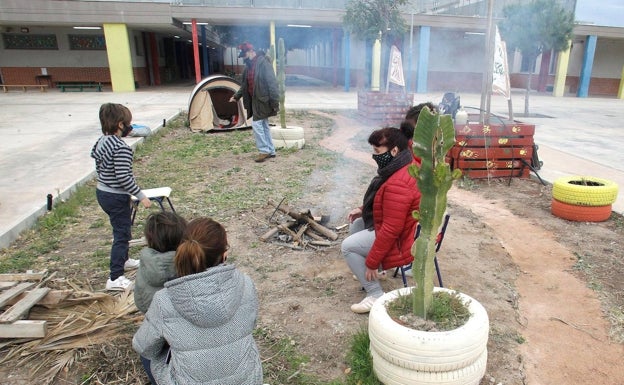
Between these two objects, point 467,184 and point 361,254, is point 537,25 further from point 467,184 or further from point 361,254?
point 361,254

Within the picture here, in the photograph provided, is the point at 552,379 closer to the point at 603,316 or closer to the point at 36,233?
the point at 603,316

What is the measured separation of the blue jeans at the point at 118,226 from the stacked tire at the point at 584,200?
4102 mm

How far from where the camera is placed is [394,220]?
8.21 ft

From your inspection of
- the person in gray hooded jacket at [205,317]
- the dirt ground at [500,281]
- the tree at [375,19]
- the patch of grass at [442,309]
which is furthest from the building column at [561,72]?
the person in gray hooded jacket at [205,317]

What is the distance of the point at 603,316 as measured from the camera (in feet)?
9.27

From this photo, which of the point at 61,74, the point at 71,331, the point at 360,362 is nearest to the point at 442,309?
the point at 360,362

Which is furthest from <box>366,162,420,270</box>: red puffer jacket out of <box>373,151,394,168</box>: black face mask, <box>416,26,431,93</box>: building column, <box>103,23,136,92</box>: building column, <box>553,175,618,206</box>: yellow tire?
<box>103,23,136,92</box>: building column

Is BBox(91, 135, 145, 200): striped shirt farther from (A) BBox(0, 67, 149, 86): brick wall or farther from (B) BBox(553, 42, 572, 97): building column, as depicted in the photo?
(B) BBox(553, 42, 572, 97): building column

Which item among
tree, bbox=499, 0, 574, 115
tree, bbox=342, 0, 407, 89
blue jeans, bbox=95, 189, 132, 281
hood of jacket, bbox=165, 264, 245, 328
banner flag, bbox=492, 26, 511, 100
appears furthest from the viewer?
tree, bbox=499, 0, 574, 115

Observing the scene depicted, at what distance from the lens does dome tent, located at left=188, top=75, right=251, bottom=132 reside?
9469 mm

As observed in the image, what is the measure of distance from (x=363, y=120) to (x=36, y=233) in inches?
324

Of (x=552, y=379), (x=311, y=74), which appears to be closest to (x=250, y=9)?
(x=311, y=74)

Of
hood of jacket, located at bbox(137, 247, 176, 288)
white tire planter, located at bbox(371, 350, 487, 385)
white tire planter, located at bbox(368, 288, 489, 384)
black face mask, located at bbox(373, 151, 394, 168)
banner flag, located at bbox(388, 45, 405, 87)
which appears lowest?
white tire planter, located at bbox(371, 350, 487, 385)

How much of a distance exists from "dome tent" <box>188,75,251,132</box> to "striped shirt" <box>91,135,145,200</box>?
6694 mm
